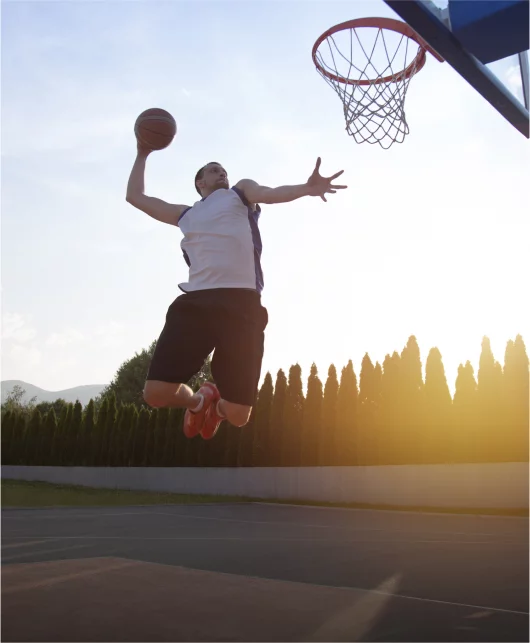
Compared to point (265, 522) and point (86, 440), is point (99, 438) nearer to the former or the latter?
point (86, 440)

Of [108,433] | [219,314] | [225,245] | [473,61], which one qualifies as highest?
[473,61]

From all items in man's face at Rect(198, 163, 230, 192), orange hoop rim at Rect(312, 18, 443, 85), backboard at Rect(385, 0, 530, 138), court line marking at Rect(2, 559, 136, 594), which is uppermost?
orange hoop rim at Rect(312, 18, 443, 85)

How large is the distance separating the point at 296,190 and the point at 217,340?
99 centimetres

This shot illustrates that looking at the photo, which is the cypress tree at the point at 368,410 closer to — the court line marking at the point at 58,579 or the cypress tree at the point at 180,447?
the cypress tree at the point at 180,447

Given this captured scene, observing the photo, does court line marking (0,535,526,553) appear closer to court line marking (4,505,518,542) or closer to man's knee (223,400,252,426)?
court line marking (4,505,518,542)

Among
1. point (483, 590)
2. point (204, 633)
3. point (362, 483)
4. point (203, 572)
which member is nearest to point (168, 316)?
point (204, 633)

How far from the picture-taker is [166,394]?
3.96 metres

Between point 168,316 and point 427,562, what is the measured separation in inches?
172

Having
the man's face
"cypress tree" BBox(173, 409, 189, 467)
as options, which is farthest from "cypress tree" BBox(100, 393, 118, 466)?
the man's face

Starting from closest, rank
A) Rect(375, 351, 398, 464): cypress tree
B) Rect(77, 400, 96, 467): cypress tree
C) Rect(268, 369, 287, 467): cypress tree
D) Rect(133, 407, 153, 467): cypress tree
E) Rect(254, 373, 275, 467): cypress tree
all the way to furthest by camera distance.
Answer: Rect(375, 351, 398, 464): cypress tree, Rect(268, 369, 287, 467): cypress tree, Rect(254, 373, 275, 467): cypress tree, Rect(133, 407, 153, 467): cypress tree, Rect(77, 400, 96, 467): cypress tree

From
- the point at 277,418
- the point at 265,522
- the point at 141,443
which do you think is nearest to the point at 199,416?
the point at 265,522

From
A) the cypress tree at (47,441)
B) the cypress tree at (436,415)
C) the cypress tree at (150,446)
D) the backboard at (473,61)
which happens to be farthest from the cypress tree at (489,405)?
the cypress tree at (47,441)

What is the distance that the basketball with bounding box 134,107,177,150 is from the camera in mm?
4504

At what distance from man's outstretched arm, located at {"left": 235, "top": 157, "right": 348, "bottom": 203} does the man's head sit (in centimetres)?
34
